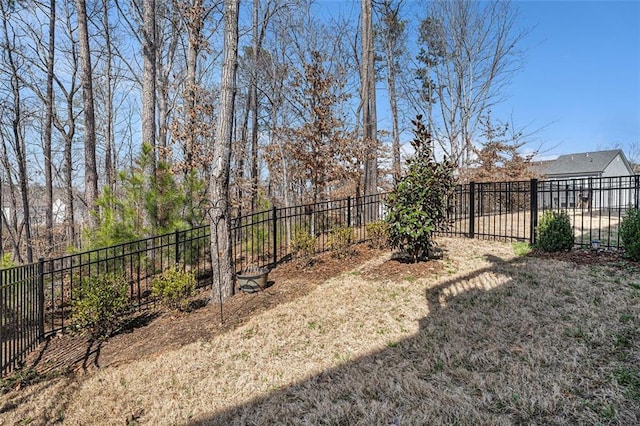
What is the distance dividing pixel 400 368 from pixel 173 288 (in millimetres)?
3202

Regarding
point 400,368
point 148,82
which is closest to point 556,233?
point 400,368

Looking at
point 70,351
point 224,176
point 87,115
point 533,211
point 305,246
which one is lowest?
point 70,351

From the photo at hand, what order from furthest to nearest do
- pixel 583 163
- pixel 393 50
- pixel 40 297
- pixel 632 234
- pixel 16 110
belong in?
1. pixel 583 163
2. pixel 393 50
3. pixel 16 110
4. pixel 632 234
5. pixel 40 297

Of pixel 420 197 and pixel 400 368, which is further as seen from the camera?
pixel 420 197

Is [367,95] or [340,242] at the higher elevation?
[367,95]

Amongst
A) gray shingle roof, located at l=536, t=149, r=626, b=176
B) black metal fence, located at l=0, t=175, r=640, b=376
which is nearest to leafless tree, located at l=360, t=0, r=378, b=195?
black metal fence, located at l=0, t=175, r=640, b=376

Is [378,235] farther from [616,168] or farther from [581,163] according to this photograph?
[616,168]

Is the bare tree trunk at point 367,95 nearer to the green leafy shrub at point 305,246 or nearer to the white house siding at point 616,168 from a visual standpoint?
the green leafy shrub at point 305,246

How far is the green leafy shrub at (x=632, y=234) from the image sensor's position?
16.6 feet

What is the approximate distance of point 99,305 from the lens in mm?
4082

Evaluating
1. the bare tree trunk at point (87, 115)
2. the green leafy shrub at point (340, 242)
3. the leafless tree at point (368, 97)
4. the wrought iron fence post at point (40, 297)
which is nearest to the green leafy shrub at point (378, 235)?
the green leafy shrub at point (340, 242)

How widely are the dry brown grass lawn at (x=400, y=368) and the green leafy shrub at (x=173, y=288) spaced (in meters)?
1.12

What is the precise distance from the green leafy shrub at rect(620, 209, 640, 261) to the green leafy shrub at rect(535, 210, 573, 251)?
0.77 meters

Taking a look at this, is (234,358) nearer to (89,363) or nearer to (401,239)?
(89,363)
